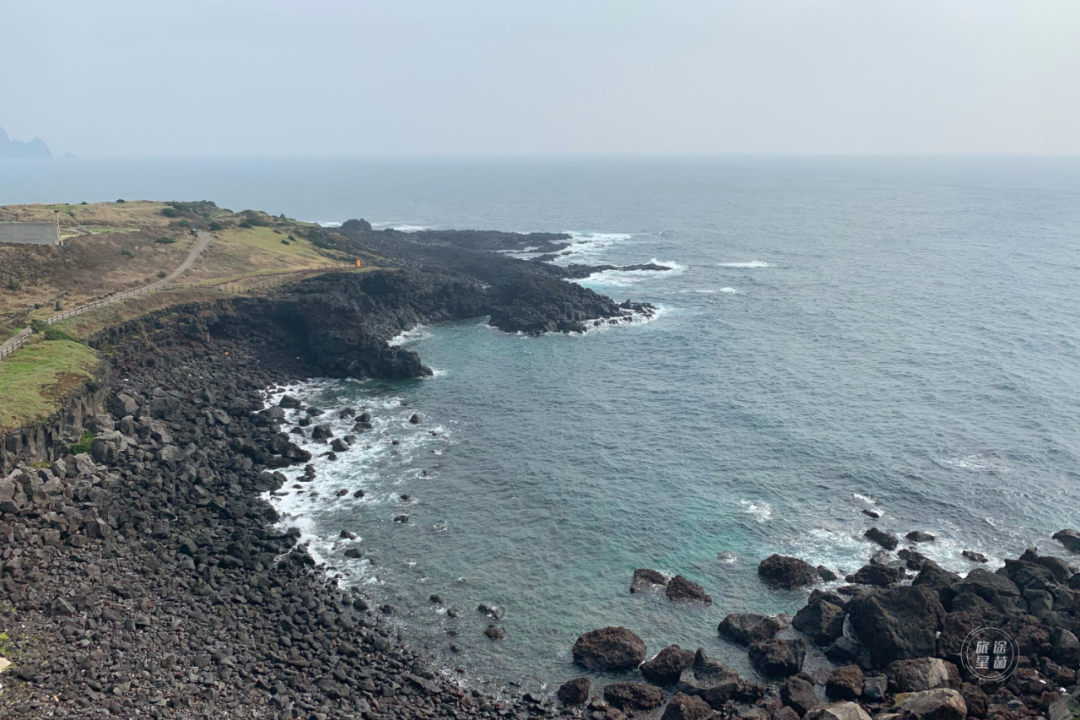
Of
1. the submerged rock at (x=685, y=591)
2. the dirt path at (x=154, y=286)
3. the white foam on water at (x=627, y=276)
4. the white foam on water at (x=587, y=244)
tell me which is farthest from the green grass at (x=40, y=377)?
the white foam on water at (x=587, y=244)

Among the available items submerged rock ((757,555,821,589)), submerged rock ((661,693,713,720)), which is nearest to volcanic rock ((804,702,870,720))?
submerged rock ((661,693,713,720))

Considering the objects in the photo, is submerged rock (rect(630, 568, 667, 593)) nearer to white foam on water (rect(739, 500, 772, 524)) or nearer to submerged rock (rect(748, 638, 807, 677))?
submerged rock (rect(748, 638, 807, 677))

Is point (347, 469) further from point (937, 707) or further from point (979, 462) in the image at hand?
point (979, 462)

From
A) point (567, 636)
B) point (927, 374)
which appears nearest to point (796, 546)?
point (567, 636)

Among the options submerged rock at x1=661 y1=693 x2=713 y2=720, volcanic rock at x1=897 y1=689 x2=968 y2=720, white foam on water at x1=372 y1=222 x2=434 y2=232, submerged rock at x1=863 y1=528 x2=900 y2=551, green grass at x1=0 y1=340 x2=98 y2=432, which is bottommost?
submerged rock at x1=661 y1=693 x2=713 y2=720

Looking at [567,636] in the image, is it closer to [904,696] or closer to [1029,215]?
[904,696]

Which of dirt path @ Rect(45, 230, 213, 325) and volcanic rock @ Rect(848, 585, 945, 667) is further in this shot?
dirt path @ Rect(45, 230, 213, 325)

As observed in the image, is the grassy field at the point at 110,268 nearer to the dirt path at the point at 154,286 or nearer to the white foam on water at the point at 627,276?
the dirt path at the point at 154,286
